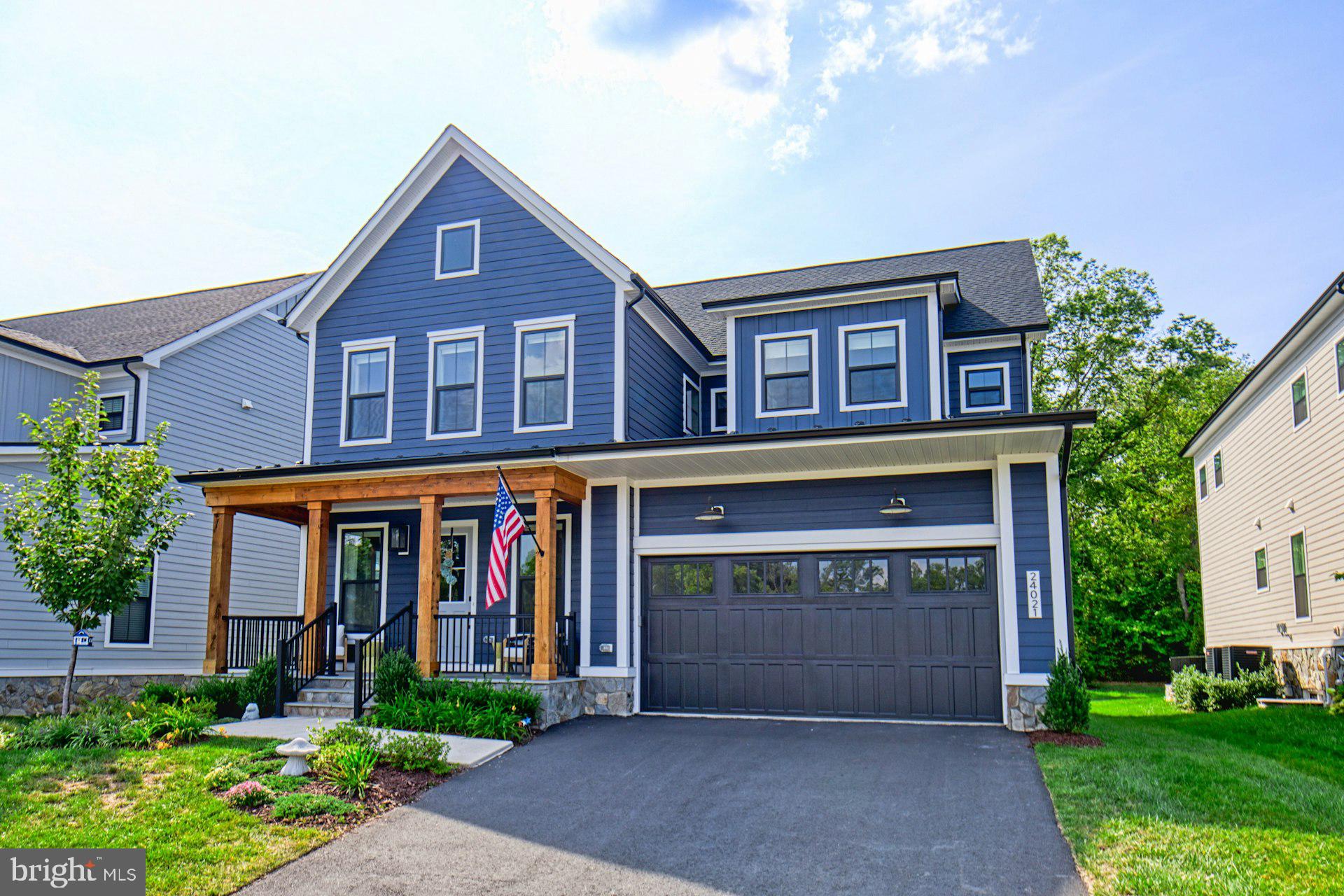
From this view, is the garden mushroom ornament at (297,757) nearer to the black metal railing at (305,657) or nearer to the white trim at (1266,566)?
the black metal railing at (305,657)

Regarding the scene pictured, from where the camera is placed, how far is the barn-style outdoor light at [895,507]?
12.6 m

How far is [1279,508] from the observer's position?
17.9 m

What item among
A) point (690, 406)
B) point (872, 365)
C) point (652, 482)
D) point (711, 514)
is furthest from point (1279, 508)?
point (652, 482)

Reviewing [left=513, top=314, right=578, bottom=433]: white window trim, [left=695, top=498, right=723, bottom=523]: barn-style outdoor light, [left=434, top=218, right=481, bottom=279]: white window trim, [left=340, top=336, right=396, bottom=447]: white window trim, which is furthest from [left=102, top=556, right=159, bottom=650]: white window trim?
[left=695, top=498, right=723, bottom=523]: barn-style outdoor light

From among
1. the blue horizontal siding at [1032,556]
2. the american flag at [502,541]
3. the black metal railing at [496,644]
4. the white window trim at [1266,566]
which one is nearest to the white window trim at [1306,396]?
the white window trim at [1266,566]

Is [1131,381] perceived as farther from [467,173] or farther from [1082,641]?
[467,173]

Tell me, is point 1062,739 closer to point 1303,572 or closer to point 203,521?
point 1303,572

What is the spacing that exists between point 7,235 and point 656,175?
30.1 ft

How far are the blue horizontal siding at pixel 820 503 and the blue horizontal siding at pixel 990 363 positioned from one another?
3.13 metres

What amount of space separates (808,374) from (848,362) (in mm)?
590

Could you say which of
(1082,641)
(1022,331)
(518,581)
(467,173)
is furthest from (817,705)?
(1082,641)

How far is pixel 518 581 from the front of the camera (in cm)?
1444

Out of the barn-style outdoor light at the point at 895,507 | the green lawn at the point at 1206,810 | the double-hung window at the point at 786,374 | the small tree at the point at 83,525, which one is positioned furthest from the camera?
the double-hung window at the point at 786,374

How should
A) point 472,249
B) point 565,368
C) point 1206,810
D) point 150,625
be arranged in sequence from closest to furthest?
point 1206,810 < point 565,368 < point 472,249 < point 150,625
